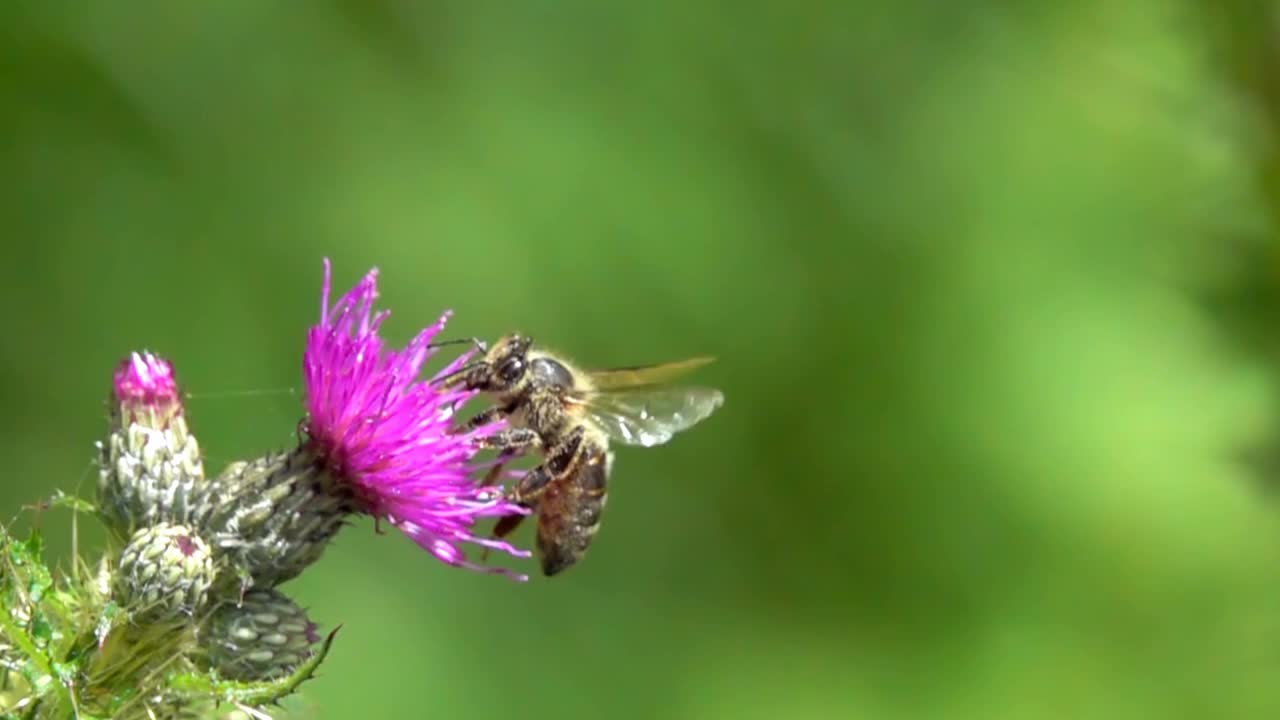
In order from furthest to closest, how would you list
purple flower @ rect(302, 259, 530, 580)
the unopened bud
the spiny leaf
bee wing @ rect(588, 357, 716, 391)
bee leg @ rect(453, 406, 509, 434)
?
bee wing @ rect(588, 357, 716, 391)
bee leg @ rect(453, 406, 509, 434)
purple flower @ rect(302, 259, 530, 580)
the unopened bud
the spiny leaf

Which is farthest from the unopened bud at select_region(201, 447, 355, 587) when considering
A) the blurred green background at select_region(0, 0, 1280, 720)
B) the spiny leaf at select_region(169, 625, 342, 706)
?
the blurred green background at select_region(0, 0, 1280, 720)

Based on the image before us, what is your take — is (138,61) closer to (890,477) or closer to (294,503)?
(294,503)

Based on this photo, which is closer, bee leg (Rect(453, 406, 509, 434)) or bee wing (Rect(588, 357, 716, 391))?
bee leg (Rect(453, 406, 509, 434))

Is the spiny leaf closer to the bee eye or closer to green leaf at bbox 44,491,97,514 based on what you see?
green leaf at bbox 44,491,97,514

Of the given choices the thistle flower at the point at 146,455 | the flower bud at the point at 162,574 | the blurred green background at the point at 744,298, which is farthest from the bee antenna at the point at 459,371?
the blurred green background at the point at 744,298

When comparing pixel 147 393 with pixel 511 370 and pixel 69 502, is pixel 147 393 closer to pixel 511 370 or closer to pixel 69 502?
pixel 69 502

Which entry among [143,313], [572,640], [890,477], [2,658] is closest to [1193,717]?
[890,477]
